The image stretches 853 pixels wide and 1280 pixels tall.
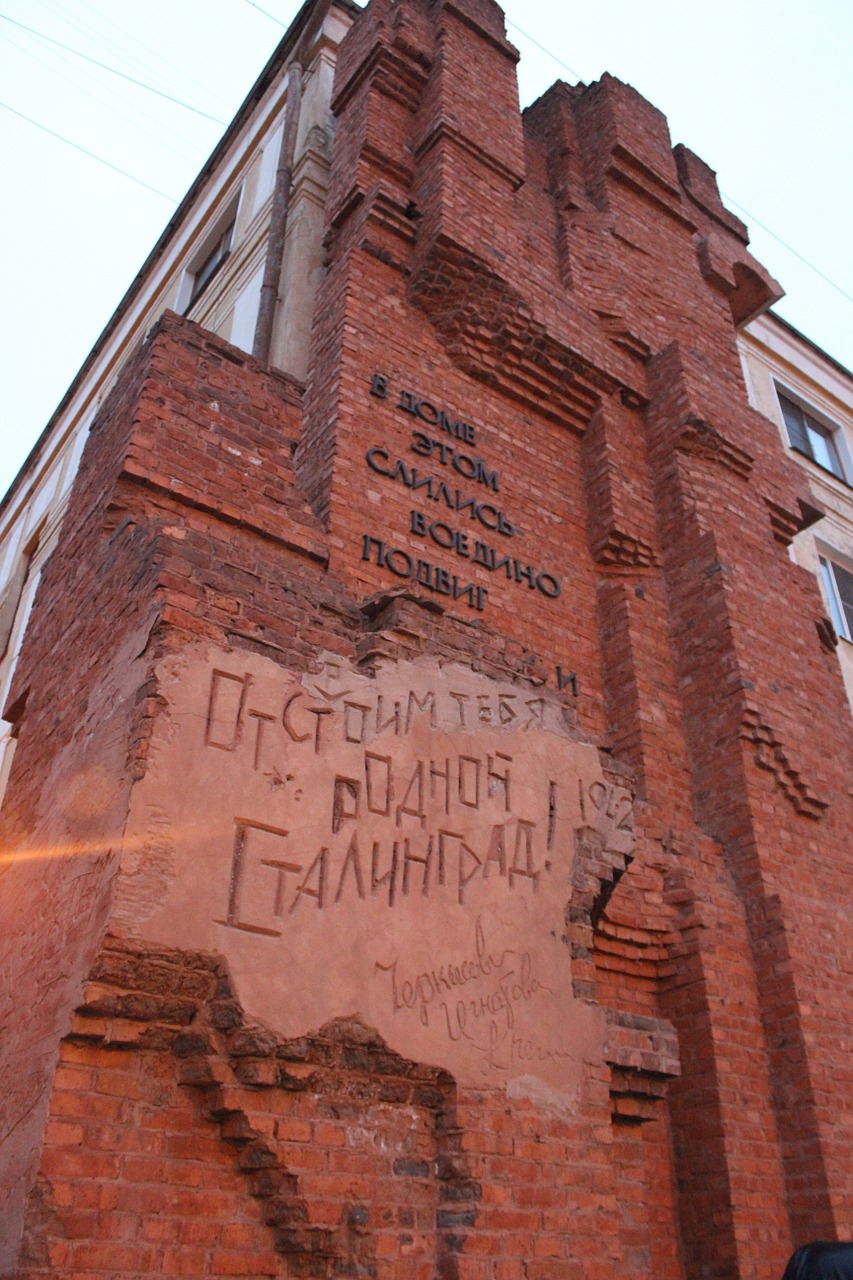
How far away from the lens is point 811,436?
15.7 meters

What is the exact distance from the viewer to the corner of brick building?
3.48m

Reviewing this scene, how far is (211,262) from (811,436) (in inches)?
363

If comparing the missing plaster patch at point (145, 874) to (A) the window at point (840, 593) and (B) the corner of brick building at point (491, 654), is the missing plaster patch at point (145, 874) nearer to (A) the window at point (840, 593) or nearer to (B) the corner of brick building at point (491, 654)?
(B) the corner of brick building at point (491, 654)

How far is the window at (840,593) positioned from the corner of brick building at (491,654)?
397cm

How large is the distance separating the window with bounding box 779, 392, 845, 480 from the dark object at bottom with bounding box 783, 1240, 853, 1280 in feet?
39.8

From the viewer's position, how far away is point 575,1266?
393 centimetres

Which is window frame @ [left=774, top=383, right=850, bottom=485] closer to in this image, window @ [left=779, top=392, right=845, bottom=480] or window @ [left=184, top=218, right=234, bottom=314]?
window @ [left=779, top=392, right=845, bottom=480]

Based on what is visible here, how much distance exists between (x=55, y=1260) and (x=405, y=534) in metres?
4.45

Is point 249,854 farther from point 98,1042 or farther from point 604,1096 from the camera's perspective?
point 604,1096

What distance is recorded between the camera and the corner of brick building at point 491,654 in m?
3.48
